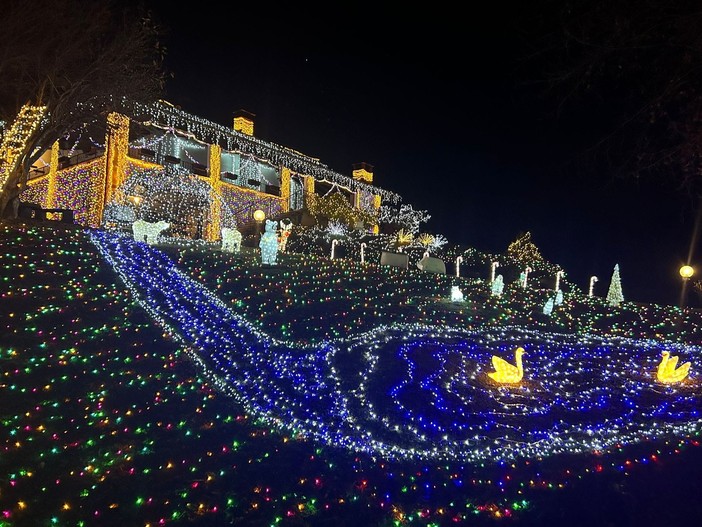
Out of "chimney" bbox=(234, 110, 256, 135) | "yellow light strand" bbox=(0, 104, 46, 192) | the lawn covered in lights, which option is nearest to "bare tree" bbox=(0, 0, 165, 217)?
"yellow light strand" bbox=(0, 104, 46, 192)

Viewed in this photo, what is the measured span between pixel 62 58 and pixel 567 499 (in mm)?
14466

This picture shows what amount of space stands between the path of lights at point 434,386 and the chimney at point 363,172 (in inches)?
1283

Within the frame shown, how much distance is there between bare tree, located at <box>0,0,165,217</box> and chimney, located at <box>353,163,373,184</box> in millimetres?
27659

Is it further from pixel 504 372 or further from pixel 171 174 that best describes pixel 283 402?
pixel 171 174

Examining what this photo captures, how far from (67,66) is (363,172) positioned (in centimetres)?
3067

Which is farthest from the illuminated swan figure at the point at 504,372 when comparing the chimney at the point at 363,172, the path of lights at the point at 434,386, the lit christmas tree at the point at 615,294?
the chimney at the point at 363,172

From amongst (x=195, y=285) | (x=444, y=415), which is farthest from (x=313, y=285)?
(x=444, y=415)

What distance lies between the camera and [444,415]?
6605 millimetres

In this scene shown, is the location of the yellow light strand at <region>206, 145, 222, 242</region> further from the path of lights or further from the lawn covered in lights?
the path of lights

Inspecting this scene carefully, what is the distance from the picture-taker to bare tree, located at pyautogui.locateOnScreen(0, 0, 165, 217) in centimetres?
1101

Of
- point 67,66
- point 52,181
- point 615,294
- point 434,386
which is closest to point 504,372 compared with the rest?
point 434,386

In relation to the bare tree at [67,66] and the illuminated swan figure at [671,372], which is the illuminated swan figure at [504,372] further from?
the bare tree at [67,66]

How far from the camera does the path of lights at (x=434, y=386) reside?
6000mm

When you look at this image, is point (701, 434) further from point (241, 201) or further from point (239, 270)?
point (241, 201)
